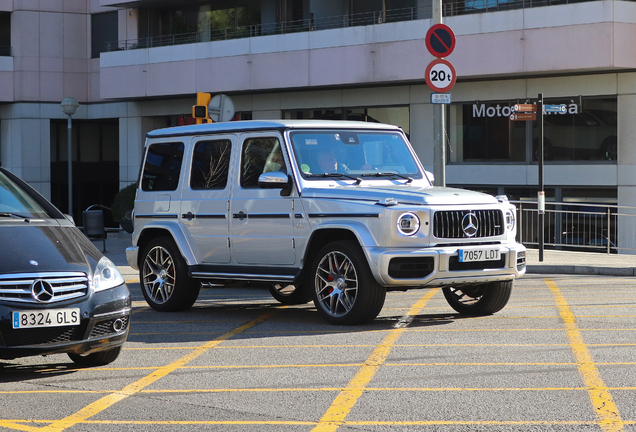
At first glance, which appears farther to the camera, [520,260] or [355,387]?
[520,260]

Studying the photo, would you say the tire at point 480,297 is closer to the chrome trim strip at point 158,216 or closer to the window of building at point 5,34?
the chrome trim strip at point 158,216

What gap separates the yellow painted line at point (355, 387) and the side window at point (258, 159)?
2123 millimetres

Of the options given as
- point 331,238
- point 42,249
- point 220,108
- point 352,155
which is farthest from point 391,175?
point 220,108

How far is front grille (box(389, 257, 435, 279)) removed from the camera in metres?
8.60

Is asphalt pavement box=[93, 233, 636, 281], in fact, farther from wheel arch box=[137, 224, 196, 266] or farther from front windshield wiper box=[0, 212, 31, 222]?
front windshield wiper box=[0, 212, 31, 222]

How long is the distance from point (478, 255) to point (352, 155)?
1.77m

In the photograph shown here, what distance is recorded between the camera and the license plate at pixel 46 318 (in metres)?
6.32

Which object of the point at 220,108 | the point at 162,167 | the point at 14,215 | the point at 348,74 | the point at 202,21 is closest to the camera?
the point at 14,215

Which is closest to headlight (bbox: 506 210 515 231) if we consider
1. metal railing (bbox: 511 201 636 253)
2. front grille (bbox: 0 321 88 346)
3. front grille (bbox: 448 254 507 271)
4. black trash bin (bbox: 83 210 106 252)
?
front grille (bbox: 448 254 507 271)

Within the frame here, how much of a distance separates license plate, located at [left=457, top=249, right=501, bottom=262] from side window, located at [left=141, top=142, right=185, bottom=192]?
11.5ft

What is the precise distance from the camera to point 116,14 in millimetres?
34000

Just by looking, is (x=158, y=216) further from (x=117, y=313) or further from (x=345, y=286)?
(x=117, y=313)

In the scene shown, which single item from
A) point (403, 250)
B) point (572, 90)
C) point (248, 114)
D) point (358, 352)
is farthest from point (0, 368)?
point (248, 114)

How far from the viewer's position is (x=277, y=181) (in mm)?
9336
